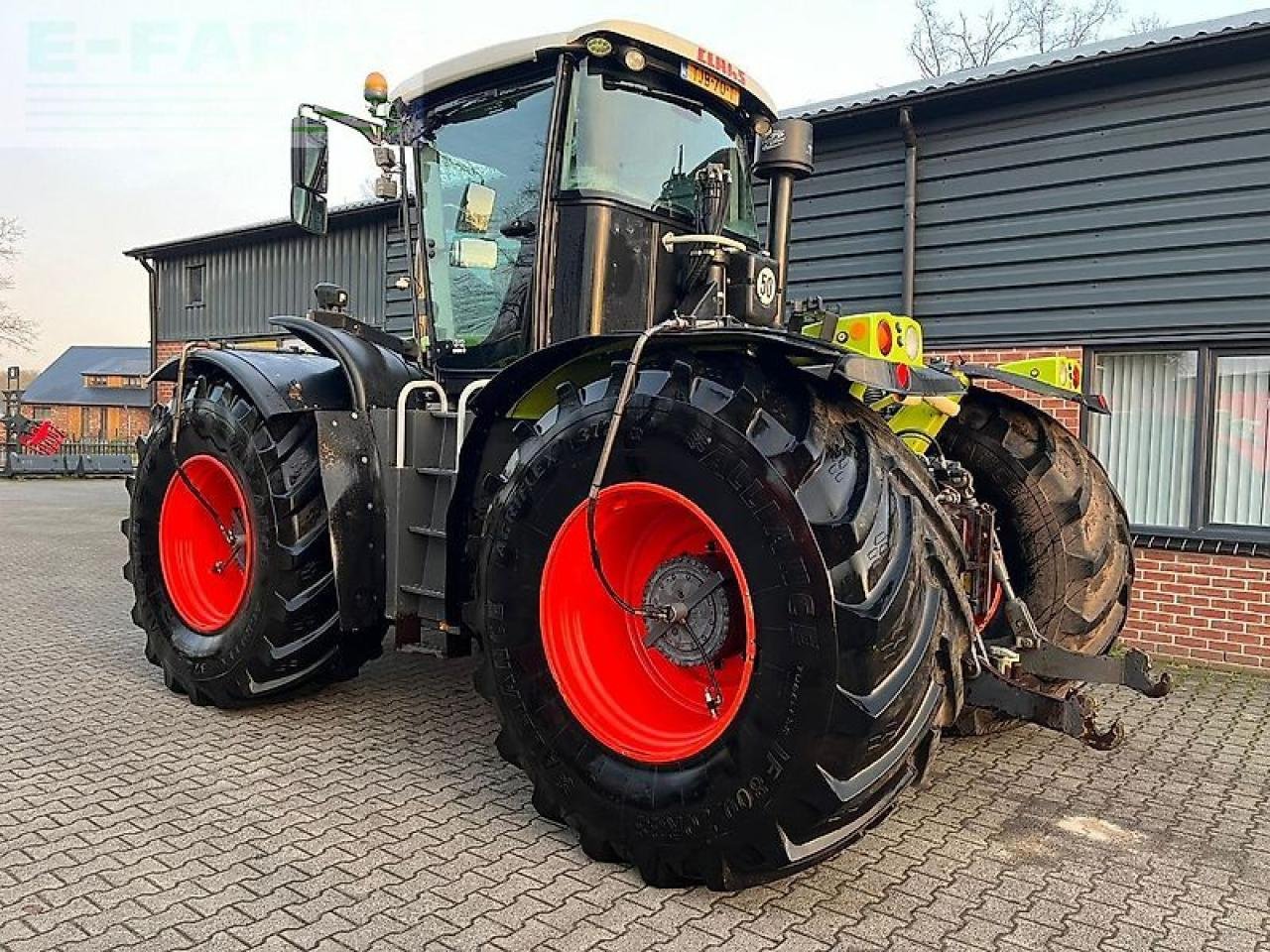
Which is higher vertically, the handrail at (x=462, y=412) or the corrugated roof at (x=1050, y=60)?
the corrugated roof at (x=1050, y=60)

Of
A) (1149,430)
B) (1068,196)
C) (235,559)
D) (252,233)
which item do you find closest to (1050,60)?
(1068,196)

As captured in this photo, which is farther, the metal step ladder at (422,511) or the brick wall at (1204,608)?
the brick wall at (1204,608)

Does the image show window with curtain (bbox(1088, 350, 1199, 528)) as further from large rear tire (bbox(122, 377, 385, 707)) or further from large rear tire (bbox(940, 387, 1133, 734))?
large rear tire (bbox(122, 377, 385, 707))

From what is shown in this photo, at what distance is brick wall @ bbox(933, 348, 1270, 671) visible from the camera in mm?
6168

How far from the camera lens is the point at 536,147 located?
393cm

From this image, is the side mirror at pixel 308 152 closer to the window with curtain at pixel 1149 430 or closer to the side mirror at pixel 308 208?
the side mirror at pixel 308 208

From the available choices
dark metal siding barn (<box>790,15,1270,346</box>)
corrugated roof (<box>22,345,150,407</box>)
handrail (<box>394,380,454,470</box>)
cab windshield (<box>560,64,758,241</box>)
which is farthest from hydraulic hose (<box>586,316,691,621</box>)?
corrugated roof (<box>22,345,150,407</box>)

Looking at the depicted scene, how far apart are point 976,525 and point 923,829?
1048mm

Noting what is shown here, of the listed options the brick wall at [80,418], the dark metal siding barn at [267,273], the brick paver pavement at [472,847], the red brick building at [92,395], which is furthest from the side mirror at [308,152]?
the brick wall at [80,418]

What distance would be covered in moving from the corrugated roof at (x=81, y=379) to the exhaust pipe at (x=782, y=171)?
Result: 44.4 metres

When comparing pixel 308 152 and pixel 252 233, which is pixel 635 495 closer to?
pixel 308 152

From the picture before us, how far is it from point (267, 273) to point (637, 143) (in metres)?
11.9

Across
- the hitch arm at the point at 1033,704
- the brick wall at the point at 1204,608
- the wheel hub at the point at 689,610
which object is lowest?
the brick wall at the point at 1204,608

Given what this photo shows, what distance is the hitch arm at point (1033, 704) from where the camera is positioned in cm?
286
